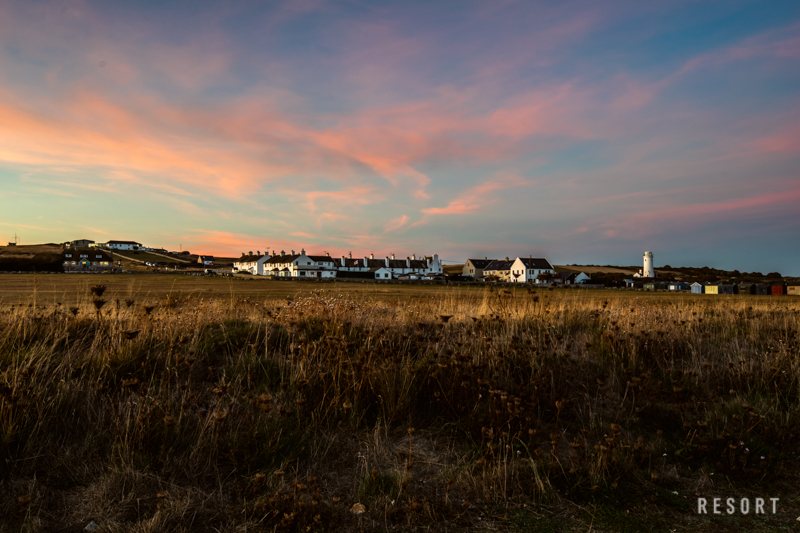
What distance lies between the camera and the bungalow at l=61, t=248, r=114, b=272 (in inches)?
4050

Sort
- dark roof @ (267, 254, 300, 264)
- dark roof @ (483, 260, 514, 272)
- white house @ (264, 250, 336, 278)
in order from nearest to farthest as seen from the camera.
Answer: white house @ (264, 250, 336, 278)
dark roof @ (483, 260, 514, 272)
dark roof @ (267, 254, 300, 264)

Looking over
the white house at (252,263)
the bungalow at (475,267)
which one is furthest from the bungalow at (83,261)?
the bungalow at (475,267)

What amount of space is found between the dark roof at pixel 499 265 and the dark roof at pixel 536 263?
400 cm

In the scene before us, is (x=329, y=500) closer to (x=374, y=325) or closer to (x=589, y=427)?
(x=589, y=427)

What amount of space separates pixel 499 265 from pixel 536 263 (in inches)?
454

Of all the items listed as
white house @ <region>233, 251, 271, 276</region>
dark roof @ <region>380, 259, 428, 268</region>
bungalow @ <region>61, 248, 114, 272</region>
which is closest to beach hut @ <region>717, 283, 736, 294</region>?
dark roof @ <region>380, 259, 428, 268</region>

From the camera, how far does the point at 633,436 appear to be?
4.73 meters

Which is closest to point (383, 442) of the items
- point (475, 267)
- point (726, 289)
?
point (726, 289)

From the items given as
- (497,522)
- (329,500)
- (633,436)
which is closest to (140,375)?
(329,500)

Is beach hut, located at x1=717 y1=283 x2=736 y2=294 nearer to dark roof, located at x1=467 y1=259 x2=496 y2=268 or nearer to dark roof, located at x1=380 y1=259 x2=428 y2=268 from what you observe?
dark roof, located at x1=467 y1=259 x2=496 y2=268

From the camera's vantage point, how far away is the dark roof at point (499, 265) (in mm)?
119188

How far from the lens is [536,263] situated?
113688 mm

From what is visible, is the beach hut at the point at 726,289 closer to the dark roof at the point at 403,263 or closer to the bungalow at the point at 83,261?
the dark roof at the point at 403,263

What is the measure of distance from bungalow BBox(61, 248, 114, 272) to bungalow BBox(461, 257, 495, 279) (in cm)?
9418
